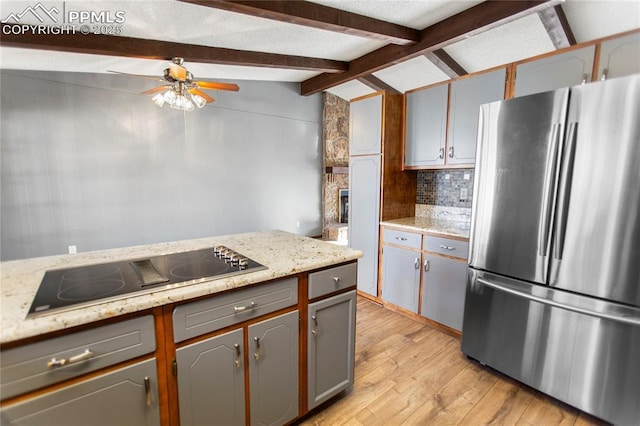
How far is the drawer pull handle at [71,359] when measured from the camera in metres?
0.96

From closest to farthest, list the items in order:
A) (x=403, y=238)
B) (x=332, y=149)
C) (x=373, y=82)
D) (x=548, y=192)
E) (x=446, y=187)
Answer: (x=548, y=192)
(x=403, y=238)
(x=446, y=187)
(x=373, y=82)
(x=332, y=149)

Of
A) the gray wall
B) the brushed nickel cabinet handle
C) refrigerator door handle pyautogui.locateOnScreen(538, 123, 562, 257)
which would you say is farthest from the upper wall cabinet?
the gray wall

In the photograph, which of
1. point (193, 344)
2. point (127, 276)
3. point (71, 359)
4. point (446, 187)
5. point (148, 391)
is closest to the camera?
point (71, 359)

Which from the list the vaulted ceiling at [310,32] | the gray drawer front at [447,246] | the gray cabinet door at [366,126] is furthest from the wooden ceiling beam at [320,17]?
the gray drawer front at [447,246]

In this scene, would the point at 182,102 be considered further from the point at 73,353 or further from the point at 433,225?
the point at 433,225

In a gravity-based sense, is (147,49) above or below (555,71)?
above

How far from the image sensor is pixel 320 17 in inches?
90.5

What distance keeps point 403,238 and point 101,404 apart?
253 centimetres

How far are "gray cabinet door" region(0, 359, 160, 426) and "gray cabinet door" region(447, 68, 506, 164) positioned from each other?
2783mm

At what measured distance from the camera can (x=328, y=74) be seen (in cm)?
444

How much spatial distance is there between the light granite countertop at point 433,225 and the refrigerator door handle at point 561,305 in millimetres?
505

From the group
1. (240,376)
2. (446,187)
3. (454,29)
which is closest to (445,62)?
(454,29)

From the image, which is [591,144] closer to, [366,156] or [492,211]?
[492,211]

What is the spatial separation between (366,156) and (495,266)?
1.76 metres
